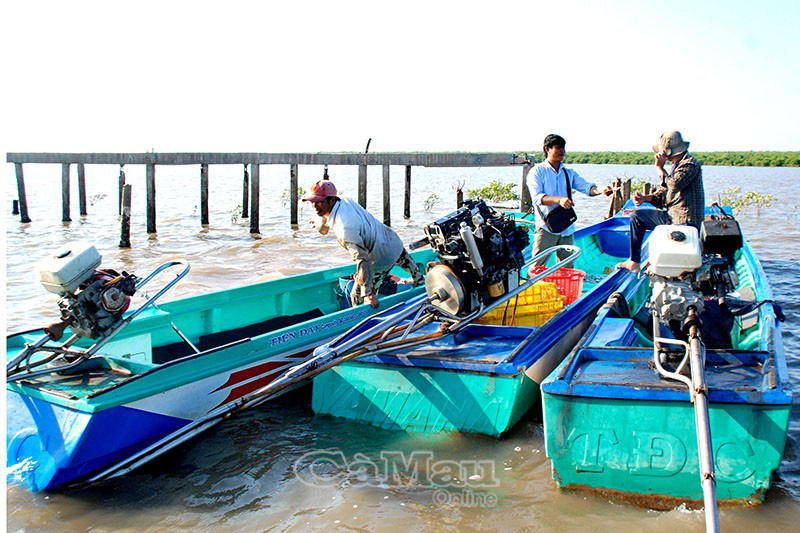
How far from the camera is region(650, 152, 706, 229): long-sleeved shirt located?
6.45m

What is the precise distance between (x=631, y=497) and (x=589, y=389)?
0.70 metres

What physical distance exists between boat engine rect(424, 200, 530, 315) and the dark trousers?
2171mm

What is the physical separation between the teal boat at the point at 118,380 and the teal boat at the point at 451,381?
67 centimetres

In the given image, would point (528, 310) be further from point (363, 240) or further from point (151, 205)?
point (151, 205)

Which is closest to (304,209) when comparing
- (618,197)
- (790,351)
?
(618,197)

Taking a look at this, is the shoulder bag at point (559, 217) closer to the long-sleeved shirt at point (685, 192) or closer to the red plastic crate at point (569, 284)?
the red plastic crate at point (569, 284)

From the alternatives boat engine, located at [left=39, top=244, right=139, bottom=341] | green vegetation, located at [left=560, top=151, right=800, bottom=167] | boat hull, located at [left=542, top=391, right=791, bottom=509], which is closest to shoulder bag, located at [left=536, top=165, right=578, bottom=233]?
boat hull, located at [left=542, top=391, right=791, bottom=509]

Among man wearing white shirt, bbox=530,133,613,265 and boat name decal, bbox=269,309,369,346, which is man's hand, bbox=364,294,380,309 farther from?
man wearing white shirt, bbox=530,133,613,265

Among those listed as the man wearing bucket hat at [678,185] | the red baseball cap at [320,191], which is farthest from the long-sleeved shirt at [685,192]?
the red baseball cap at [320,191]

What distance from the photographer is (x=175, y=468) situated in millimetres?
5070

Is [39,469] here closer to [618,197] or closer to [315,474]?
[315,474]

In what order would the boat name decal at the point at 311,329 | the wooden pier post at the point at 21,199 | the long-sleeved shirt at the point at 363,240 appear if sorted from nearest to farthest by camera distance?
1. the long-sleeved shirt at the point at 363,240
2. the boat name decal at the point at 311,329
3. the wooden pier post at the point at 21,199

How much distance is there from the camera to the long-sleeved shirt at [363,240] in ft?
19.1

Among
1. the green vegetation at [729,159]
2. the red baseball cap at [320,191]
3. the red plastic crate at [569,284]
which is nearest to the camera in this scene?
the red baseball cap at [320,191]
